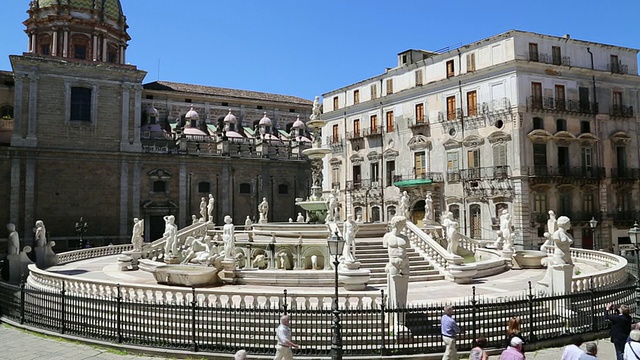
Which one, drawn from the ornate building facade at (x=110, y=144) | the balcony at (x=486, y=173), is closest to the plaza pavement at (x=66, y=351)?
the balcony at (x=486, y=173)

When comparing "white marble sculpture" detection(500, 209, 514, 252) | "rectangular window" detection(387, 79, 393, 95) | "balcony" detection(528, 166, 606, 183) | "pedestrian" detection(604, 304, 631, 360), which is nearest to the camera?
"pedestrian" detection(604, 304, 631, 360)

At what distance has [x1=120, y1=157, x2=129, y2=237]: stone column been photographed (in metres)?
37.8

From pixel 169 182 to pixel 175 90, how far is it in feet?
33.4

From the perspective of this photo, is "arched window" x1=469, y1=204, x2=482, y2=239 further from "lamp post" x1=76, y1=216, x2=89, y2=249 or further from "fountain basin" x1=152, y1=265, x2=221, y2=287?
"lamp post" x1=76, y1=216, x2=89, y2=249

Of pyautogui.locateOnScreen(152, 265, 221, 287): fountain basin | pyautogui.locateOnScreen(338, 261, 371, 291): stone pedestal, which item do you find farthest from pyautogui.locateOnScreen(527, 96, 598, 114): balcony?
pyautogui.locateOnScreen(152, 265, 221, 287): fountain basin

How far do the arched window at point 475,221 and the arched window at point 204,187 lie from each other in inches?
888

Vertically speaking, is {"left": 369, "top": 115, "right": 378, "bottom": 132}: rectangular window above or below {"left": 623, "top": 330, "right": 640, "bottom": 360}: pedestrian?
above

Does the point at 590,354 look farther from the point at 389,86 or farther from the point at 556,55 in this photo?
the point at 389,86

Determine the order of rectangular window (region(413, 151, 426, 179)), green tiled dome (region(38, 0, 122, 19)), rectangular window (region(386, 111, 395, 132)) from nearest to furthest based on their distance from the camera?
rectangular window (region(413, 151, 426, 179))
rectangular window (region(386, 111, 395, 132))
green tiled dome (region(38, 0, 122, 19))

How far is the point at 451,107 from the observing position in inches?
1316

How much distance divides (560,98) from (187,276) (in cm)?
2632

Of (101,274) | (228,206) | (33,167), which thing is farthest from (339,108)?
(101,274)

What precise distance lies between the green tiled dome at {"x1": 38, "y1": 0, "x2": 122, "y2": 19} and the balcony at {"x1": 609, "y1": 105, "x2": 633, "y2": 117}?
39.8m

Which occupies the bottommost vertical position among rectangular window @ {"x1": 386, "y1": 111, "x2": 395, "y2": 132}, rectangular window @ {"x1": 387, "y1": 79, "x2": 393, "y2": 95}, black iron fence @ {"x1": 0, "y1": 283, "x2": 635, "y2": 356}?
black iron fence @ {"x1": 0, "y1": 283, "x2": 635, "y2": 356}
